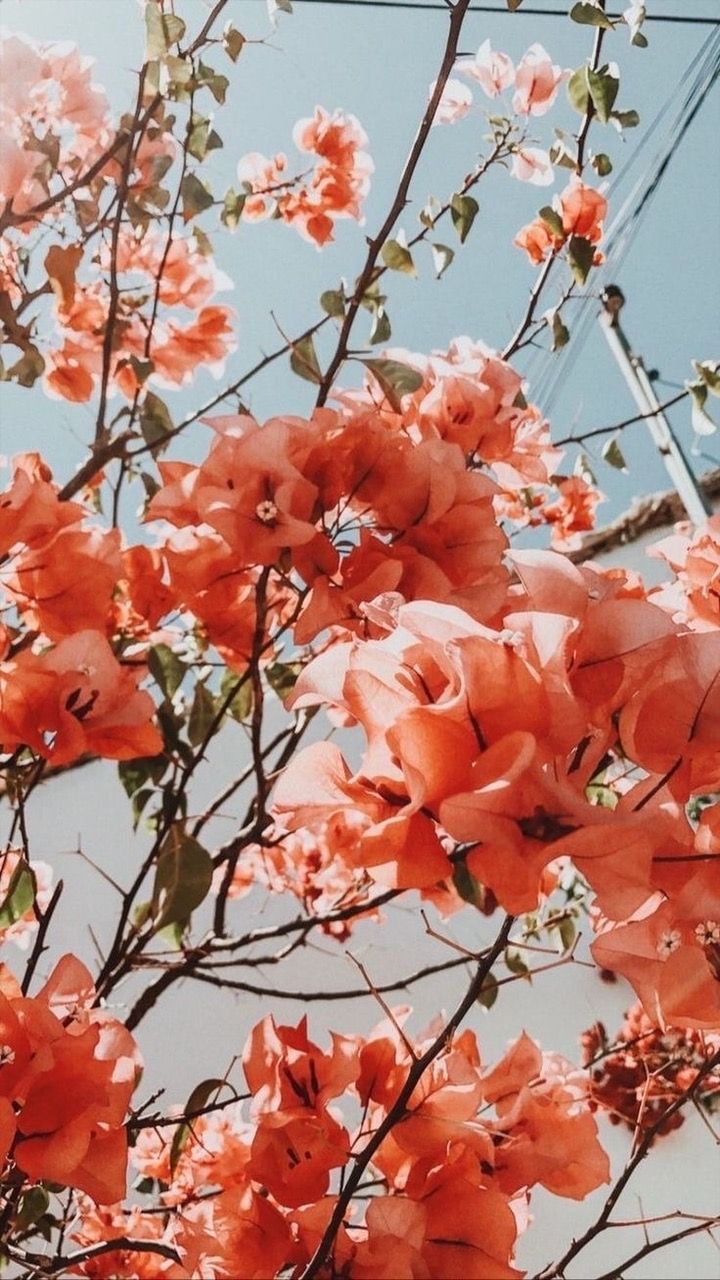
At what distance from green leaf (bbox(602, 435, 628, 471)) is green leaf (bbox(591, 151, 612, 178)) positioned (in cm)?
35

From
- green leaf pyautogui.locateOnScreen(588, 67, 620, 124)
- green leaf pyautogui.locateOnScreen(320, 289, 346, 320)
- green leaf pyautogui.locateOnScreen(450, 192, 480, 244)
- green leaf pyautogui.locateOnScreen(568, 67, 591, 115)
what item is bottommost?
green leaf pyautogui.locateOnScreen(320, 289, 346, 320)

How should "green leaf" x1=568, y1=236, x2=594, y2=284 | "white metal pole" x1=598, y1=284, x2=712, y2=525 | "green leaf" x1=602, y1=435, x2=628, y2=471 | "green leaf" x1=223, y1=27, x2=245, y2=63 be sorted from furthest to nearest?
"white metal pole" x1=598, y1=284, x2=712, y2=525 → "green leaf" x1=602, y1=435, x2=628, y2=471 → "green leaf" x1=568, y1=236, x2=594, y2=284 → "green leaf" x1=223, y1=27, x2=245, y2=63

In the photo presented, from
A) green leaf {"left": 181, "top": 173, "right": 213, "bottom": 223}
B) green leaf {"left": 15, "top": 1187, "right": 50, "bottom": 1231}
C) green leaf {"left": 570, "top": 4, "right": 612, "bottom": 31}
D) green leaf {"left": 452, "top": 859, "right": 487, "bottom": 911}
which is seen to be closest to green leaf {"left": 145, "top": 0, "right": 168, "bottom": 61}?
green leaf {"left": 181, "top": 173, "right": 213, "bottom": 223}

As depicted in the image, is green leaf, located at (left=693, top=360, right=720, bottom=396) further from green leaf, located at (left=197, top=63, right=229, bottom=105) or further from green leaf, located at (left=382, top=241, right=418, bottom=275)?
green leaf, located at (left=197, top=63, right=229, bottom=105)

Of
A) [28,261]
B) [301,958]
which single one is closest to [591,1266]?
[301,958]

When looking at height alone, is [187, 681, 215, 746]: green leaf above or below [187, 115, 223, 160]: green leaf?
below

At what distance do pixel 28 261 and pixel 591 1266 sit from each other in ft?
4.35

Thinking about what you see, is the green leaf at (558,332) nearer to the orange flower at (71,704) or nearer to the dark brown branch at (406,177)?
the dark brown branch at (406,177)

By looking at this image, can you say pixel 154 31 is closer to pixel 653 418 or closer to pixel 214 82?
pixel 214 82

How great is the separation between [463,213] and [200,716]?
22.1 inches

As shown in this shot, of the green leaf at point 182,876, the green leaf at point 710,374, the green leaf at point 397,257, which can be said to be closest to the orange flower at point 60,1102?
the green leaf at point 182,876

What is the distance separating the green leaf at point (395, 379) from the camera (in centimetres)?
69

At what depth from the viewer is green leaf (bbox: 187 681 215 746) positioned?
72 centimetres

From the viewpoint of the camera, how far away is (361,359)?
2.32ft
